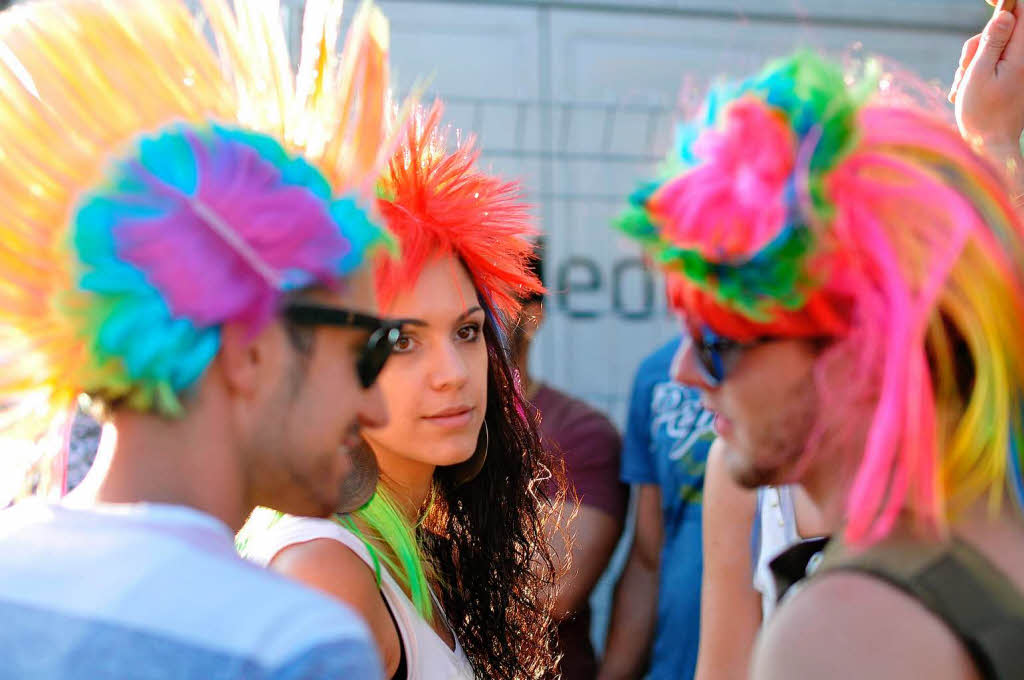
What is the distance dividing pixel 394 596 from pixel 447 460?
0.37 metres

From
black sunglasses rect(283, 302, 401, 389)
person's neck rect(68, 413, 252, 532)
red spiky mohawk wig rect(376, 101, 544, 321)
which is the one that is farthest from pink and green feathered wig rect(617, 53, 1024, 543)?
red spiky mohawk wig rect(376, 101, 544, 321)

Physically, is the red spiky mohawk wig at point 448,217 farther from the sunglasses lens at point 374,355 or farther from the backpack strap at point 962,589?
the backpack strap at point 962,589

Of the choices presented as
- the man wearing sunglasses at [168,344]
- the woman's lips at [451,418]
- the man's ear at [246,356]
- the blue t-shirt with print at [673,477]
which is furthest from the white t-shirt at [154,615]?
the blue t-shirt with print at [673,477]

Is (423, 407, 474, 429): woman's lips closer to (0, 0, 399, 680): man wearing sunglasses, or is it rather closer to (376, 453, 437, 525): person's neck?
(376, 453, 437, 525): person's neck

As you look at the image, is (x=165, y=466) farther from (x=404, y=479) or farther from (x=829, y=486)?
(x=404, y=479)

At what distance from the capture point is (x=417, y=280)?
234 centimetres

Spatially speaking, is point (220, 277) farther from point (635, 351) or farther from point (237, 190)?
point (635, 351)

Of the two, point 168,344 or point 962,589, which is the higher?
point 168,344

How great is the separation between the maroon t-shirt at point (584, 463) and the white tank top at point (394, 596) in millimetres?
1513

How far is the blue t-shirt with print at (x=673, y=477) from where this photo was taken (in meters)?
3.20

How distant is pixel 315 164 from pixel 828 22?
343 centimetres

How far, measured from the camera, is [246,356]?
142cm

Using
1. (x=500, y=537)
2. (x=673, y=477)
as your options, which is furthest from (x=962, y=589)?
(x=673, y=477)

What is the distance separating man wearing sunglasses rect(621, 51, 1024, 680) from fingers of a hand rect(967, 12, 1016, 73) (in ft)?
3.81
